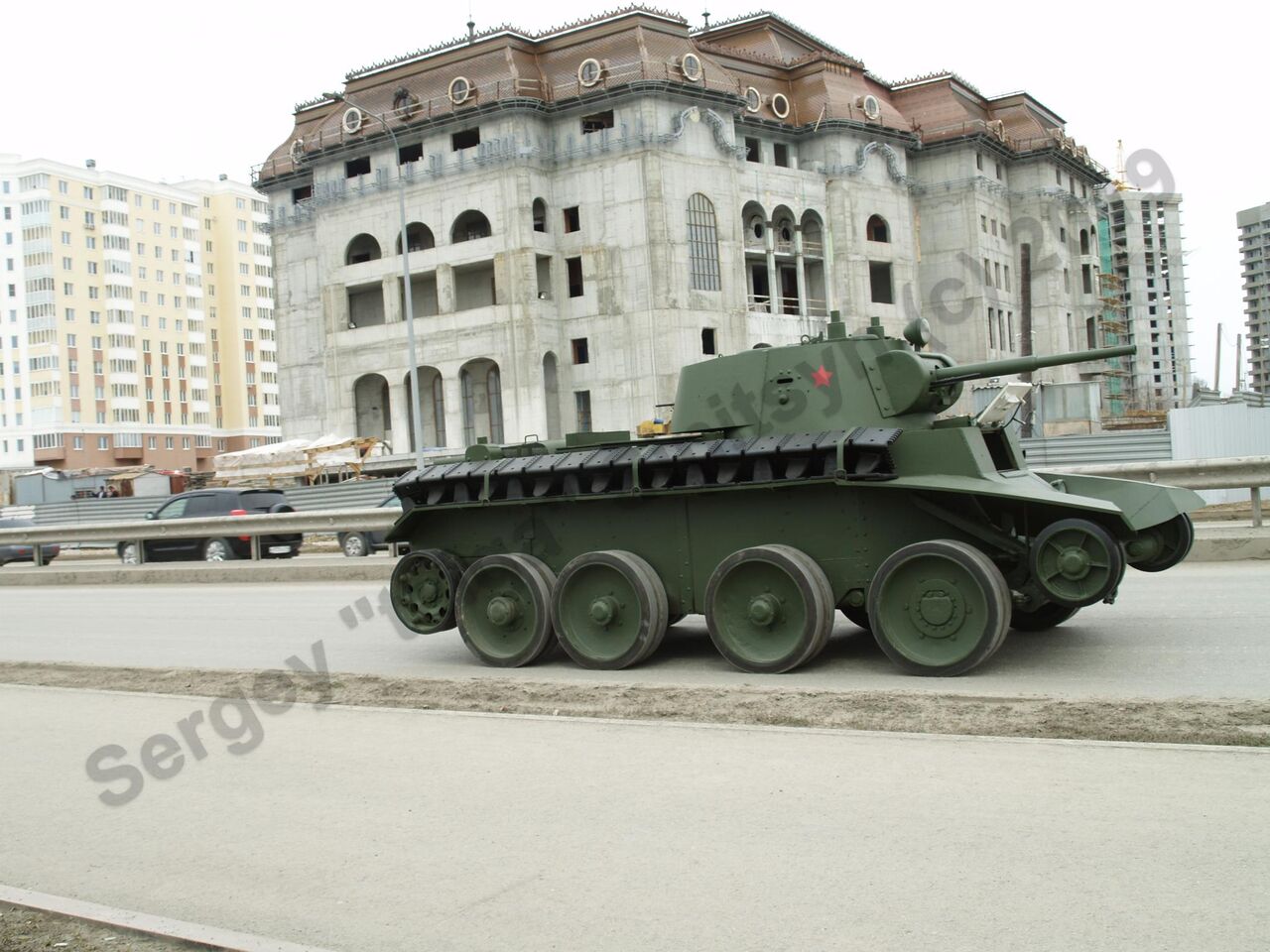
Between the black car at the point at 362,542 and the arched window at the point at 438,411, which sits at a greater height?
the arched window at the point at 438,411

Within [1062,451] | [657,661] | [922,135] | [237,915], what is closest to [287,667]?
[657,661]

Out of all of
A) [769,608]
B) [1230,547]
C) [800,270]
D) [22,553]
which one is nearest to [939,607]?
[769,608]

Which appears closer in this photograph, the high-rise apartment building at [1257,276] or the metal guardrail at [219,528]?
the metal guardrail at [219,528]

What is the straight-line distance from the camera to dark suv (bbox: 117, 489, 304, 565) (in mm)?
27141

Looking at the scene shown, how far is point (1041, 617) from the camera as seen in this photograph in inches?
415

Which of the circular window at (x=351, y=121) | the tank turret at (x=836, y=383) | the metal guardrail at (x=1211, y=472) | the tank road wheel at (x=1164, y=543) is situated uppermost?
the circular window at (x=351, y=121)

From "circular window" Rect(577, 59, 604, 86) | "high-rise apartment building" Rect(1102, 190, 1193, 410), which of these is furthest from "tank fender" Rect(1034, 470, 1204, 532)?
"high-rise apartment building" Rect(1102, 190, 1193, 410)

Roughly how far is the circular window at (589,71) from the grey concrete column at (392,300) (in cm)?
1348

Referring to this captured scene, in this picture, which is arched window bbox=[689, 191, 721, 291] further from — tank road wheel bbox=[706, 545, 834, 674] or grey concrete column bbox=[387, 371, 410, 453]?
tank road wheel bbox=[706, 545, 834, 674]

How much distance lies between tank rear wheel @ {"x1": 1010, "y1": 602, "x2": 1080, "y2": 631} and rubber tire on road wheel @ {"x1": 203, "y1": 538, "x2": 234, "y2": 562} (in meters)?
19.8

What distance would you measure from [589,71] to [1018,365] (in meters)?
51.0

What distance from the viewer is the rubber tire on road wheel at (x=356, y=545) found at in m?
26.7

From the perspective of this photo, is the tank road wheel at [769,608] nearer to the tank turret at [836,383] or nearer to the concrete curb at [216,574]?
the tank turret at [836,383]

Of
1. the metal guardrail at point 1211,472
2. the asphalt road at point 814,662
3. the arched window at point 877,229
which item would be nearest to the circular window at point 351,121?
the arched window at point 877,229
